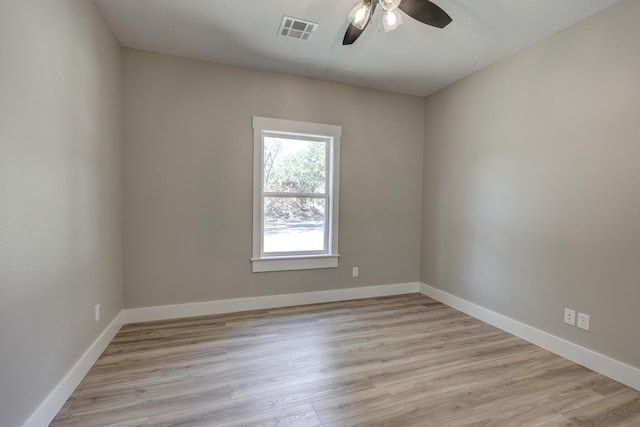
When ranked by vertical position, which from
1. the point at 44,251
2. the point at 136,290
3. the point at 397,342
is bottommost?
the point at 397,342

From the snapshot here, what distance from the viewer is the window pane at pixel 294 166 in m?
3.39

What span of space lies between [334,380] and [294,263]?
1612 mm

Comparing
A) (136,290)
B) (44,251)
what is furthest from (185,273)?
(44,251)

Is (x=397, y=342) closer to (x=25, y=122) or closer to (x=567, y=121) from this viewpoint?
(x=567, y=121)

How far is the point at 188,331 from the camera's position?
2744 millimetres

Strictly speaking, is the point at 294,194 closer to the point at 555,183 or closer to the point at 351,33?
the point at 351,33

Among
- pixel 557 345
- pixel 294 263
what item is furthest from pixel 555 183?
pixel 294 263

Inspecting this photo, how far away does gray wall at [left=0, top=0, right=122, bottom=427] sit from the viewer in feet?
4.30

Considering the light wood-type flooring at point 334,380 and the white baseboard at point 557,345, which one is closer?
the light wood-type flooring at point 334,380

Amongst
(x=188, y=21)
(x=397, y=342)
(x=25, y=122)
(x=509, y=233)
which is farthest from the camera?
(x=509, y=233)

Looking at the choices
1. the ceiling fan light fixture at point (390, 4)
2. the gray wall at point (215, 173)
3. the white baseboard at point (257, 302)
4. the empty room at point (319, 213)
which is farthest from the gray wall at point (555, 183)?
the ceiling fan light fixture at point (390, 4)

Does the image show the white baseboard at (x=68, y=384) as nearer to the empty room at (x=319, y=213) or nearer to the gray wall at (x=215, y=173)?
the empty room at (x=319, y=213)

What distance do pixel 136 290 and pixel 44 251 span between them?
152cm

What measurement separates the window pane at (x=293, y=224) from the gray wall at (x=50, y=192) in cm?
157
